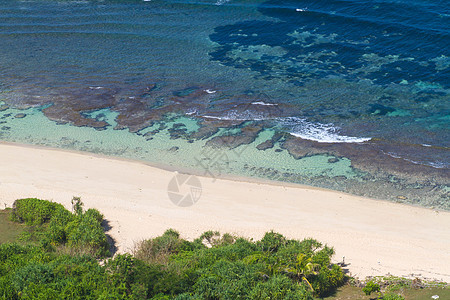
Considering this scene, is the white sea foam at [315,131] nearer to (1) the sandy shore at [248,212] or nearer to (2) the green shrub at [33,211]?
(1) the sandy shore at [248,212]

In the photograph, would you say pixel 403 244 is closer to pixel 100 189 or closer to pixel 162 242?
pixel 162 242

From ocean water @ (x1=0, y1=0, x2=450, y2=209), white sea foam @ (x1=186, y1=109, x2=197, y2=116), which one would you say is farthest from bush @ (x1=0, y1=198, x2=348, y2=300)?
white sea foam @ (x1=186, y1=109, x2=197, y2=116)

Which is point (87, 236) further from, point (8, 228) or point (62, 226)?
point (8, 228)

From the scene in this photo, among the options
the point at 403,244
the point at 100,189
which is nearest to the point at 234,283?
the point at 403,244

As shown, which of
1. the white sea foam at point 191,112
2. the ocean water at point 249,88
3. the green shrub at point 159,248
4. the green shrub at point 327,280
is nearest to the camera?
the green shrub at point 327,280

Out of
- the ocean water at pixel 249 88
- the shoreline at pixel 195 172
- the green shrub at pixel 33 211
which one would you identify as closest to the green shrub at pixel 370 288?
the shoreline at pixel 195 172

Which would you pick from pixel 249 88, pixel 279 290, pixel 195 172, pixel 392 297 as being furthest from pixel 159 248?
pixel 249 88
